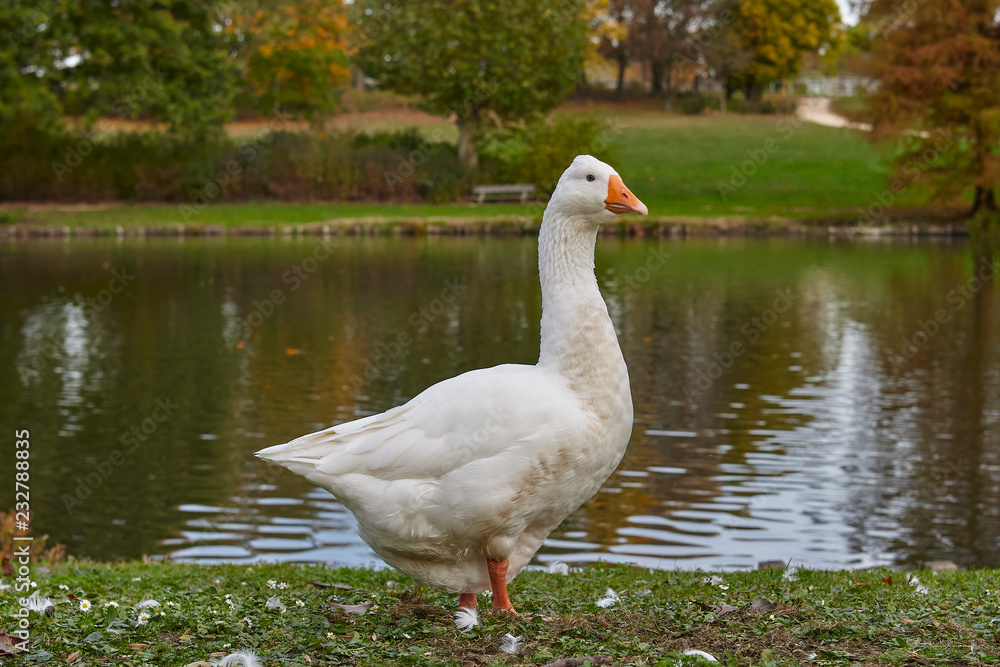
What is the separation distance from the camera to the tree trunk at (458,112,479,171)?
5909cm

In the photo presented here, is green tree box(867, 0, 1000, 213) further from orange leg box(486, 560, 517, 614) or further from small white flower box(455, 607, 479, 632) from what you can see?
small white flower box(455, 607, 479, 632)

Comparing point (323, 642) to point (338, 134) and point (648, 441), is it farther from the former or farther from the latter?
point (338, 134)

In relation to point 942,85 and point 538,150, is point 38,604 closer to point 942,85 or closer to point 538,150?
point 942,85

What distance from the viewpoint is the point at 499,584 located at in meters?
6.39

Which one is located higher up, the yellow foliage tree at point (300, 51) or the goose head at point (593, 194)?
the yellow foliage tree at point (300, 51)

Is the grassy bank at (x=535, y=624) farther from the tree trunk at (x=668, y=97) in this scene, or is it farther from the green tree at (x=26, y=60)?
the tree trunk at (x=668, y=97)

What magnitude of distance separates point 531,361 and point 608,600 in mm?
13160

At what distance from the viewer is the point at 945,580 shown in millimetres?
8117

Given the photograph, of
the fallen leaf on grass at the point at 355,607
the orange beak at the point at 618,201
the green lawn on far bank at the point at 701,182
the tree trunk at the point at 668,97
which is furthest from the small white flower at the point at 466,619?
the tree trunk at the point at 668,97

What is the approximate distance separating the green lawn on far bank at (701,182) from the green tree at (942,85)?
10.5ft

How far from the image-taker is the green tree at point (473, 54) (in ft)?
187

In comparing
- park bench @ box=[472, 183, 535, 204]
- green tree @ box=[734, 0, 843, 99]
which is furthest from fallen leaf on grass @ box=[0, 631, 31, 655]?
green tree @ box=[734, 0, 843, 99]

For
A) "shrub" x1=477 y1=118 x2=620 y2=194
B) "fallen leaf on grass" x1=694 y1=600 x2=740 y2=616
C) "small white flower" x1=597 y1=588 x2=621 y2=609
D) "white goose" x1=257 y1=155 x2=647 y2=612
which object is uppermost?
"shrub" x1=477 y1=118 x2=620 y2=194

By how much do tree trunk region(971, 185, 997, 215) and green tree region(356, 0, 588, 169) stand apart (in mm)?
21339
